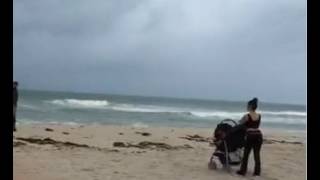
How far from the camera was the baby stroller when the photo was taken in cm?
456

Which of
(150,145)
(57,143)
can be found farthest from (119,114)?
(57,143)

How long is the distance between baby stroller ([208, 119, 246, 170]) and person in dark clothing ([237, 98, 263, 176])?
82mm

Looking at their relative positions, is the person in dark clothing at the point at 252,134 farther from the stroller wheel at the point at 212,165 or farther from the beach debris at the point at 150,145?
the beach debris at the point at 150,145

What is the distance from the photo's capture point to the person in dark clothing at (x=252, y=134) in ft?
13.9

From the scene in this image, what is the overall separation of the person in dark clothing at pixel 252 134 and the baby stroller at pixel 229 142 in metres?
0.08

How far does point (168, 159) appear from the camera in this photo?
6.10 m

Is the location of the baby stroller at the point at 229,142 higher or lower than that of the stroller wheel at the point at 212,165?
higher

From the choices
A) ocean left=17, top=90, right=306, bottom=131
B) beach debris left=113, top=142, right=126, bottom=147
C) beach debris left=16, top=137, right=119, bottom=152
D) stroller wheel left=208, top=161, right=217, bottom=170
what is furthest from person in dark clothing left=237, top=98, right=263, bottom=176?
ocean left=17, top=90, right=306, bottom=131

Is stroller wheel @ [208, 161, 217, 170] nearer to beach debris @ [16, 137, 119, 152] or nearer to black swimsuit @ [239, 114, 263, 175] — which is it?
black swimsuit @ [239, 114, 263, 175]

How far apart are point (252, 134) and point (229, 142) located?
0.33 metres

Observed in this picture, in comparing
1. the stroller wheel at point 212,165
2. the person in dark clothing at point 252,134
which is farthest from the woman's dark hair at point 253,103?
the stroller wheel at point 212,165

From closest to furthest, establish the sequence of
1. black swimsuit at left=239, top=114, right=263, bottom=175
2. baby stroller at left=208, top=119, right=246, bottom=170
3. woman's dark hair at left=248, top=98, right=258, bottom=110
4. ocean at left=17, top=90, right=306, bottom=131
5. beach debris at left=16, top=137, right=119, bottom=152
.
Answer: woman's dark hair at left=248, top=98, right=258, bottom=110
black swimsuit at left=239, top=114, right=263, bottom=175
baby stroller at left=208, top=119, right=246, bottom=170
beach debris at left=16, top=137, right=119, bottom=152
ocean at left=17, top=90, right=306, bottom=131

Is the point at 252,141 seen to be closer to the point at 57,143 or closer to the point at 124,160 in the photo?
the point at 124,160
